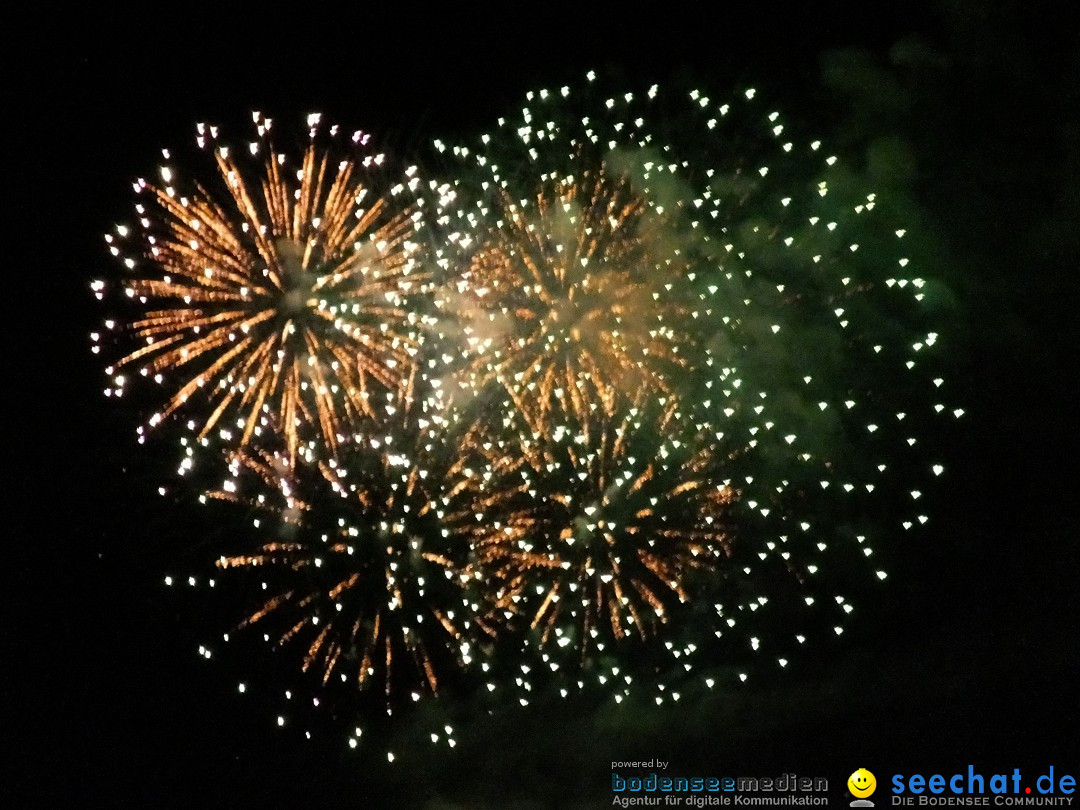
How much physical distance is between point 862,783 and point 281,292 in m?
5.54

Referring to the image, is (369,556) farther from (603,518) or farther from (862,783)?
(862,783)

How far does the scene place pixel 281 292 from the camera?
7.09 m

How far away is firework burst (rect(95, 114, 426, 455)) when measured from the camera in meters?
7.03

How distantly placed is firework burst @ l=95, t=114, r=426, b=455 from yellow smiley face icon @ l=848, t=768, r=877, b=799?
4.52 m

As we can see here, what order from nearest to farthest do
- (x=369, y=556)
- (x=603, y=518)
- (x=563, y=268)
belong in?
(x=563, y=268) < (x=603, y=518) < (x=369, y=556)

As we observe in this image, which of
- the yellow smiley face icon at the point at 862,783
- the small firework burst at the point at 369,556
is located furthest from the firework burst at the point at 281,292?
the yellow smiley face icon at the point at 862,783

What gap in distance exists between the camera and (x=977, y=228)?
756cm

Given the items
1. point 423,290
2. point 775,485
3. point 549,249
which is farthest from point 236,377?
point 775,485

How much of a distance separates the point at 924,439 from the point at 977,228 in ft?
5.17

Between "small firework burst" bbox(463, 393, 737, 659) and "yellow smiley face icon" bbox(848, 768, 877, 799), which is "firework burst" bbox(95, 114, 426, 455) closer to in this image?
"small firework burst" bbox(463, 393, 737, 659)

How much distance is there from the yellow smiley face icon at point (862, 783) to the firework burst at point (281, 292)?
14.8 feet

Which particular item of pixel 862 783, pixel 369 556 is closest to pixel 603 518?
pixel 369 556

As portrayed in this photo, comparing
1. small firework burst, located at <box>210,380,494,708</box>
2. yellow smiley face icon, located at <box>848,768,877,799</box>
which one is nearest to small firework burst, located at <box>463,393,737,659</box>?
small firework burst, located at <box>210,380,494,708</box>

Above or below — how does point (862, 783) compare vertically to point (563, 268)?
below
